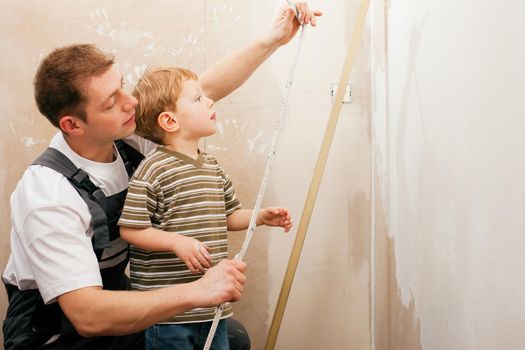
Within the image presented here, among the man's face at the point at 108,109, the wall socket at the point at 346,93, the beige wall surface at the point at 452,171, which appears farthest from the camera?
the wall socket at the point at 346,93

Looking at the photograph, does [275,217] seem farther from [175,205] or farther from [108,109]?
[108,109]

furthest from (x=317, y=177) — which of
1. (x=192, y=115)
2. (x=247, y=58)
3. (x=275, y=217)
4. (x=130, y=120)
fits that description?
(x=130, y=120)

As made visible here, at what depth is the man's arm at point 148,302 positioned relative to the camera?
42.5 inches

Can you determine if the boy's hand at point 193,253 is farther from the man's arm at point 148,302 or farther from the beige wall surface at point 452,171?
the beige wall surface at point 452,171

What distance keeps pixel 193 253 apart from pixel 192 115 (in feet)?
1.17

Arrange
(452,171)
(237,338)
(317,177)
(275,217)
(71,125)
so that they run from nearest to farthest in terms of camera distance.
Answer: (452,171), (71,125), (275,217), (237,338), (317,177)

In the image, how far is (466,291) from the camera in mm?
Answer: 1025

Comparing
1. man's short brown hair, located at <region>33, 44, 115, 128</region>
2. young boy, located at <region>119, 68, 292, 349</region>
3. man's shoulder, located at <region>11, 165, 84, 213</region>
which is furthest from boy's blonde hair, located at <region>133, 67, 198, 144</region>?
man's shoulder, located at <region>11, 165, 84, 213</region>

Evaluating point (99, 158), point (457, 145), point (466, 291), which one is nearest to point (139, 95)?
point (99, 158)

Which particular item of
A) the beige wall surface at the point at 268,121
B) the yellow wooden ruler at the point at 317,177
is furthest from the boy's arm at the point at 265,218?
the beige wall surface at the point at 268,121

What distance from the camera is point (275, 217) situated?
1422 millimetres

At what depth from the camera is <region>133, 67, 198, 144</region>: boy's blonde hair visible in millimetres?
1313

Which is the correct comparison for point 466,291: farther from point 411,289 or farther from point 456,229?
point 411,289

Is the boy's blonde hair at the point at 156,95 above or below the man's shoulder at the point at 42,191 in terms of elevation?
above
